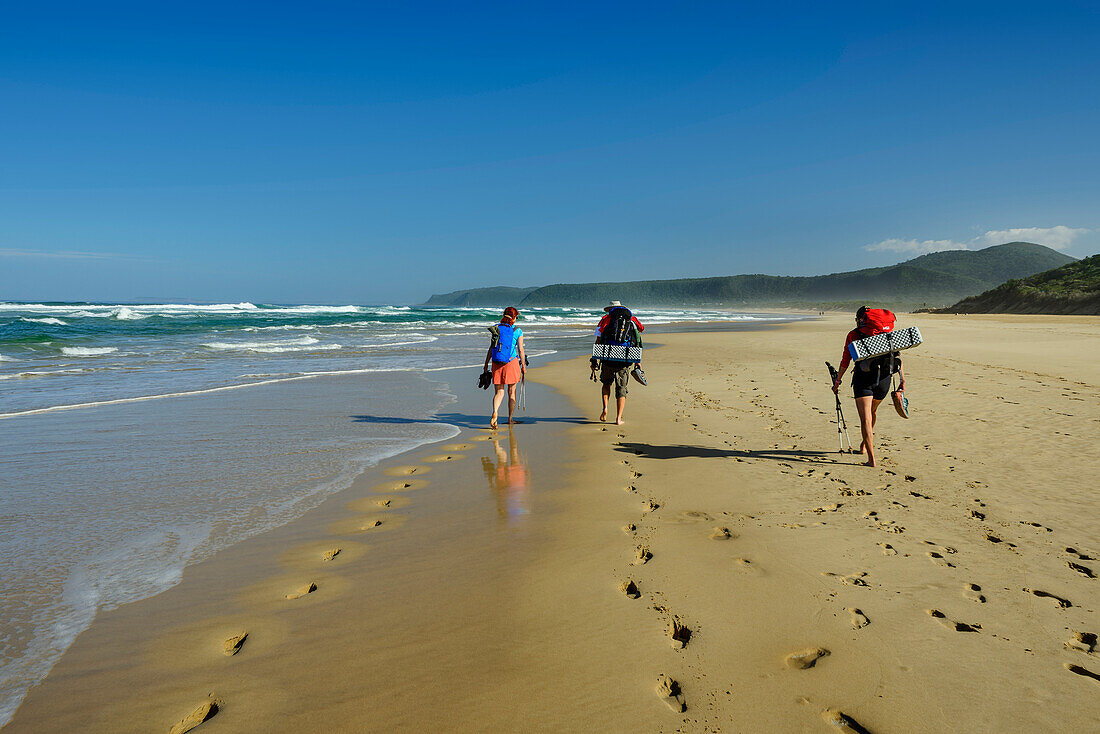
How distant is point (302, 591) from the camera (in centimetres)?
371

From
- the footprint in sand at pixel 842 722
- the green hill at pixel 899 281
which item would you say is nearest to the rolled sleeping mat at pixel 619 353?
the footprint in sand at pixel 842 722

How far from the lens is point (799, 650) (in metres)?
2.95

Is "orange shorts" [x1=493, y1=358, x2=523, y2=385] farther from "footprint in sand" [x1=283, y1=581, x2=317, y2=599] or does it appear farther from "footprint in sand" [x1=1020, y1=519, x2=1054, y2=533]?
"footprint in sand" [x1=1020, y1=519, x2=1054, y2=533]

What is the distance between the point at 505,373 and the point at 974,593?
647cm

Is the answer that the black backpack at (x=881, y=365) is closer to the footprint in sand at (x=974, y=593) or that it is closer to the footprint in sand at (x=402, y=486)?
the footprint in sand at (x=974, y=593)

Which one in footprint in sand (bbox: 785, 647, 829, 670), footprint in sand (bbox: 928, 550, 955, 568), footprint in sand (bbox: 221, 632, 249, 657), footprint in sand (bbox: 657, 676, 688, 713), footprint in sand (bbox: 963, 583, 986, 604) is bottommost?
footprint in sand (bbox: 221, 632, 249, 657)

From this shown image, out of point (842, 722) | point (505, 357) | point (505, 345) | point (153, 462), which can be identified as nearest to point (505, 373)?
point (505, 357)

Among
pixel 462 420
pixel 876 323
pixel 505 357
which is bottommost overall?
pixel 462 420

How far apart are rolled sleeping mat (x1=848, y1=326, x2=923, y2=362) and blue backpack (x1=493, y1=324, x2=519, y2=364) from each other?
457 centimetres

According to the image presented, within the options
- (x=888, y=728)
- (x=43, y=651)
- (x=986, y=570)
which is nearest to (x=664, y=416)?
(x=986, y=570)

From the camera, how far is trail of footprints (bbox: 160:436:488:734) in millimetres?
2553

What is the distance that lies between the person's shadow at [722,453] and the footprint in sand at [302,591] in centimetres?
424

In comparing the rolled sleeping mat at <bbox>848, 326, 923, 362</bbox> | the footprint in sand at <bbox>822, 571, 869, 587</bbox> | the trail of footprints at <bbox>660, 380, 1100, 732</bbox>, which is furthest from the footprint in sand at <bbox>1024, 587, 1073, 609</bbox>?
the rolled sleeping mat at <bbox>848, 326, 923, 362</bbox>

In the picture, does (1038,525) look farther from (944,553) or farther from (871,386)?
(871,386)
